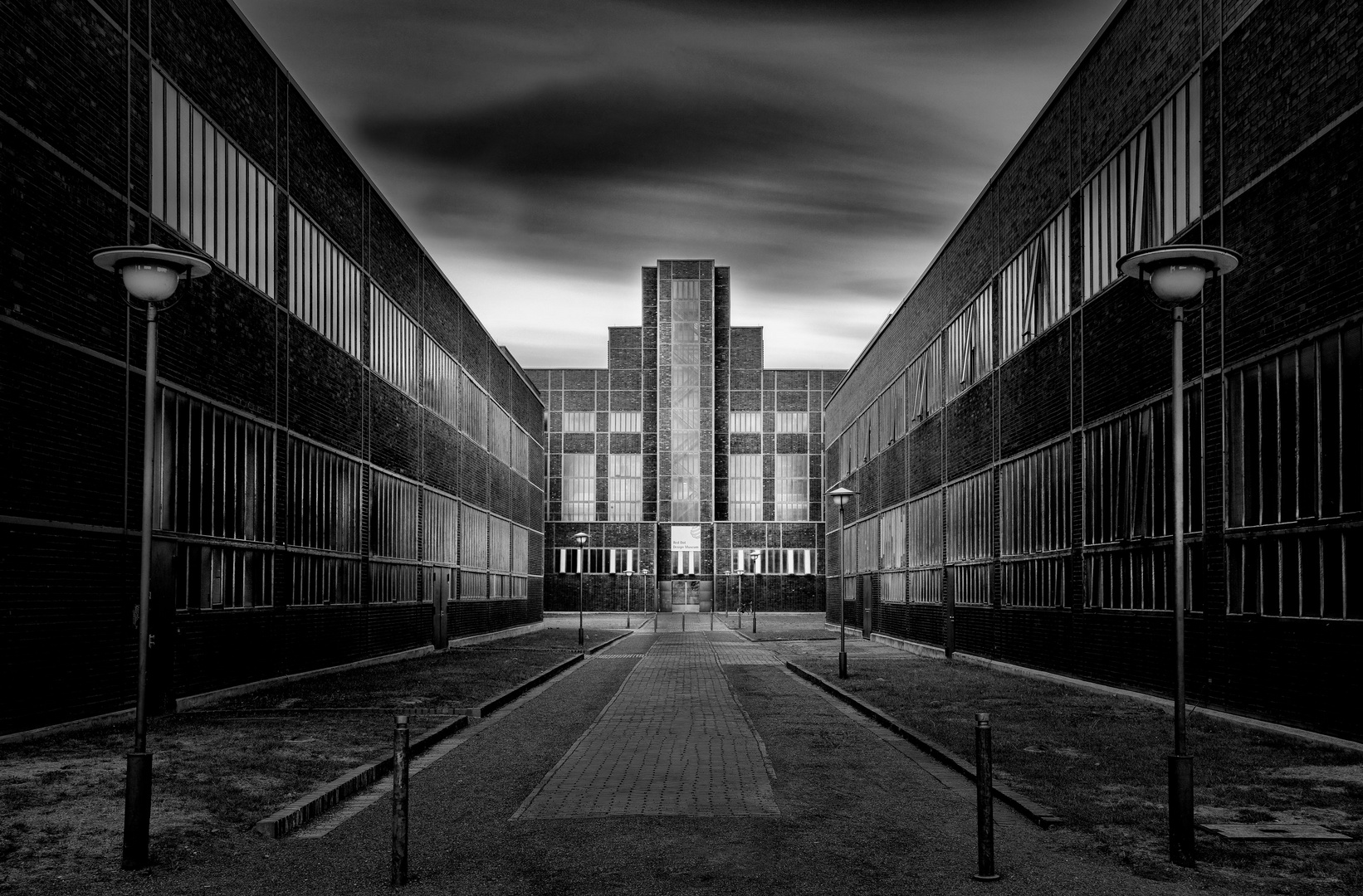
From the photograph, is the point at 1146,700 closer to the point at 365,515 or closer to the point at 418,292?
the point at 365,515

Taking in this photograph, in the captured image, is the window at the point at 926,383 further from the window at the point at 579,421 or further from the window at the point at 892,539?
the window at the point at 579,421

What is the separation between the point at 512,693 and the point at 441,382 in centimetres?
1894

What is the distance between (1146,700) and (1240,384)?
538 centimetres

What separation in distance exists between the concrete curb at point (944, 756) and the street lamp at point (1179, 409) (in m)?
1.25

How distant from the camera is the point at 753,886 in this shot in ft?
23.5

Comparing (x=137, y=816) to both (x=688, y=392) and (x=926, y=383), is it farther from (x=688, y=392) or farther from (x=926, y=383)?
(x=688, y=392)

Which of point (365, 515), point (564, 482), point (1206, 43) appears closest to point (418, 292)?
point (365, 515)

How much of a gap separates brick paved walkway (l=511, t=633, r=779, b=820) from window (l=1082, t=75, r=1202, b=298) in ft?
30.9

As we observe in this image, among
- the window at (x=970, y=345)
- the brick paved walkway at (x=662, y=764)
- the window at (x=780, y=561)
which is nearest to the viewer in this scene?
the brick paved walkway at (x=662, y=764)

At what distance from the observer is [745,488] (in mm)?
85125

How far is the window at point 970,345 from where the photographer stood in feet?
94.2

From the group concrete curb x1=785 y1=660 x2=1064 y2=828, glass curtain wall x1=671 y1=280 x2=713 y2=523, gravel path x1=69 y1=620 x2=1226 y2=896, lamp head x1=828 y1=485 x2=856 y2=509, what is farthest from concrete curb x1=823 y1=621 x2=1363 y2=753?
glass curtain wall x1=671 y1=280 x2=713 y2=523

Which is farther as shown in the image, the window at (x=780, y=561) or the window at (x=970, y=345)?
the window at (x=780, y=561)

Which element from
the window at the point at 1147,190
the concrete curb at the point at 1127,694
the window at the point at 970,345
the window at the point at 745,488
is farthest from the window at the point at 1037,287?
the window at the point at 745,488
